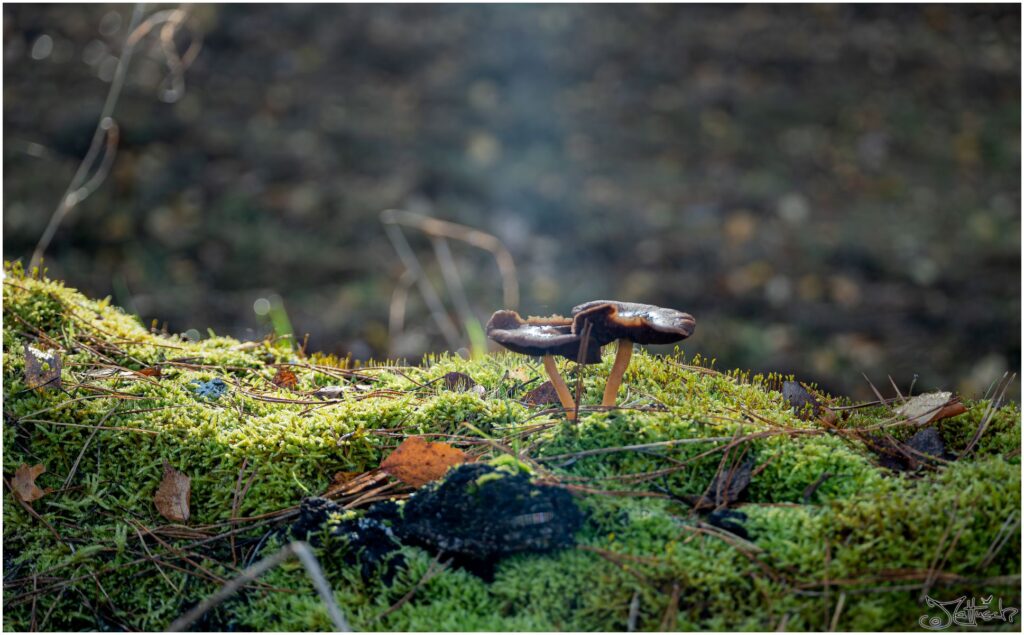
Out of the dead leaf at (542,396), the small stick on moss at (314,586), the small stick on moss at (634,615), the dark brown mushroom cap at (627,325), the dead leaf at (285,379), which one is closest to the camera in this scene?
the small stick on moss at (314,586)

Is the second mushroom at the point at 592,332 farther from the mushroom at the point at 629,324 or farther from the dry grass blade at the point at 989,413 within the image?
the dry grass blade at the point at 989,413

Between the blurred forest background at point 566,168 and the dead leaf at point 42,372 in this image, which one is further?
the blurred forest background at point 566,168

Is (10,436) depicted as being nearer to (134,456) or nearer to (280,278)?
(134,456)

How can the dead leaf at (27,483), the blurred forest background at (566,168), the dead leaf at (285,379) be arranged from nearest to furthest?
the dead leaf at (27,483) → the dead leaf at (285,379) → the blurred forest background at (566,168)

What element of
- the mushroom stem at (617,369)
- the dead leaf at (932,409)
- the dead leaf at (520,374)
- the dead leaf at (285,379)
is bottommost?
the dead leaf at (285,379)

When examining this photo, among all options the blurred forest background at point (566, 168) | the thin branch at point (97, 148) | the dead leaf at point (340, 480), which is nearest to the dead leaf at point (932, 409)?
the dead leaf at point (340, 480)

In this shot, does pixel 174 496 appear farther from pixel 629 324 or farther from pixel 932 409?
pixel 932 409

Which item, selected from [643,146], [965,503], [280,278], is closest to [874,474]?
[965,503]
